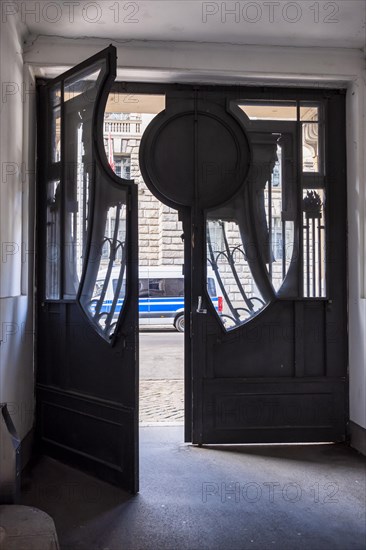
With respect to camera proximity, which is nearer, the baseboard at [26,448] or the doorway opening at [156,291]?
the baseboard at [26,448]

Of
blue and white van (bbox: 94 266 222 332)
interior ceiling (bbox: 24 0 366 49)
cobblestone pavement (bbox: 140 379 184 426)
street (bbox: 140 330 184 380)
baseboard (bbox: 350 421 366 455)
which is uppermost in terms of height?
interior ceiling (bbox: 24 0 366 49)

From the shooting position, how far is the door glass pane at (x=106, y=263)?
283 centimetres

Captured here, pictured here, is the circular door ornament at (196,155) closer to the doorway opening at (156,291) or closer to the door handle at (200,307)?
the door handle at (200,307)

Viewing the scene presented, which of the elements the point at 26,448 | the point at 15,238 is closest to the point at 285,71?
the point at 15,238

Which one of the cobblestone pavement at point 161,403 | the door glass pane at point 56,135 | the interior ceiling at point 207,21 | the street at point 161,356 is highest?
the interior ceiling at point 207,21

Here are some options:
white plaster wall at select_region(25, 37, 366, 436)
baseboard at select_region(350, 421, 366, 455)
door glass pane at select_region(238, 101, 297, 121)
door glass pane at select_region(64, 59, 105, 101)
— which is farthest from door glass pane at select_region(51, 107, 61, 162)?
baseboard at select_region(350, 421, 366, 455)

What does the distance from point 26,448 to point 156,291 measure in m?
9.03

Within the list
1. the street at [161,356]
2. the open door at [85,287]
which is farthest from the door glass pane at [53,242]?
the street at [161,356]

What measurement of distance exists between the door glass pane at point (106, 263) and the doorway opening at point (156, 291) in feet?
5.38

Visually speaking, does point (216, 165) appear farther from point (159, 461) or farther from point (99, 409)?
point (159, 461)

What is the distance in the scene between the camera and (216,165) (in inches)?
135

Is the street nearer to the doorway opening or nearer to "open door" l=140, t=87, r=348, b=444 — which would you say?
the doorway opening

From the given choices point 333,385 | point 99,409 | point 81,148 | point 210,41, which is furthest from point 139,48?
point 333,385

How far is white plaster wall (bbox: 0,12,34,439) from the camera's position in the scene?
269cm
